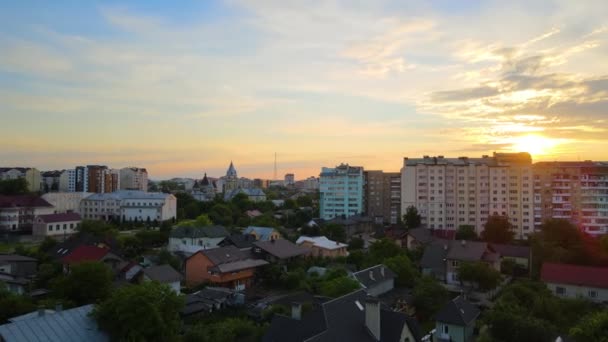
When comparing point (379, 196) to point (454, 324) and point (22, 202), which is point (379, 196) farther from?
point (454, 324)

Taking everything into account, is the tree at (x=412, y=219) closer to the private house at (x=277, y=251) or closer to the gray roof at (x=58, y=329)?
the private house at (x=277, y=251)

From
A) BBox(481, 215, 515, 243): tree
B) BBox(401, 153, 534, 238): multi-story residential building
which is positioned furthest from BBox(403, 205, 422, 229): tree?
BBox(481, 215, 515, 243): tree

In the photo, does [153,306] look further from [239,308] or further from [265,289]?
[265,289]

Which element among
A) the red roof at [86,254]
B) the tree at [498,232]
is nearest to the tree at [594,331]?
the red roof at [86,254]

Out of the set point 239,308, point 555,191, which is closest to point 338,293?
point 239,308

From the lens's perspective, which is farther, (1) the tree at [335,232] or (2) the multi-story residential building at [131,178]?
(2) the multi-story residential building at [131,178]
